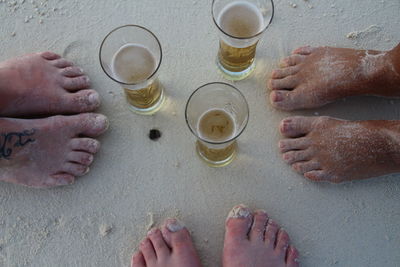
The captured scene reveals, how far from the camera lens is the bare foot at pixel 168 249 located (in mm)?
1216

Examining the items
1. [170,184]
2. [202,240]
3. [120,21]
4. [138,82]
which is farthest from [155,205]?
[120,21]

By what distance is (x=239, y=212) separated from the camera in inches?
49.3

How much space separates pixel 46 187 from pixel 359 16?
125cm

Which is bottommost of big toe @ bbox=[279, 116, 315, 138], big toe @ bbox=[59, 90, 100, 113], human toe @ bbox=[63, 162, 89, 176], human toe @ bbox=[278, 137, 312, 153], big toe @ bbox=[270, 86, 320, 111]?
human toe @ bbox=[63, 162, 89, 176]

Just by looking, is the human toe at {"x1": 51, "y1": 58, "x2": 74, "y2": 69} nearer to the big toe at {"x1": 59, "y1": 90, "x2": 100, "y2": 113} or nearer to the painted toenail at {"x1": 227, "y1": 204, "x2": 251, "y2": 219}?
the big toe at {"x1": 59, "y1": 90, "x2": 100, "y2": 113}

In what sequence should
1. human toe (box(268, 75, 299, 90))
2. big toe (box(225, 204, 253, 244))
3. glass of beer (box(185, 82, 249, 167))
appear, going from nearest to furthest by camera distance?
glass of beer (box(185, 82, 249, 167)) < big toe (box(225, 204, 253, 244)) < human toe (box(268, 75, 299, 90))

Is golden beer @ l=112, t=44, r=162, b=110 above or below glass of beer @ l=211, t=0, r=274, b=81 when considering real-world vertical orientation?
below

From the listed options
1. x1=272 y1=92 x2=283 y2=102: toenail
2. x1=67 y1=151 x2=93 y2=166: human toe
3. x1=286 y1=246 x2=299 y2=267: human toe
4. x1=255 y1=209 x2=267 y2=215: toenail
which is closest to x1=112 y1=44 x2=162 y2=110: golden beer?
x1=67 y1=151 x2=93 y2=166: human toe

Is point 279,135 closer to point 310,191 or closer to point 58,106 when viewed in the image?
point 310,191

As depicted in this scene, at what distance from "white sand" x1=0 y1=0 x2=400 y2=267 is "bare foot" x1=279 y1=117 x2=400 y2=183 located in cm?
5

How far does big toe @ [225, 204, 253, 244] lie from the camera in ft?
4.04

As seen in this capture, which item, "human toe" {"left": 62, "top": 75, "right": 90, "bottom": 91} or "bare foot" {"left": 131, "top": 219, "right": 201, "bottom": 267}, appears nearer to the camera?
"bare foot" {"left": 131, "top": 219, "right": 201, "bottom": 267}

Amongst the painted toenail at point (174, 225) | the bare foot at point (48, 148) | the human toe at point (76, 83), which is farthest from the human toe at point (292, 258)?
the human toe at point (76, 83)

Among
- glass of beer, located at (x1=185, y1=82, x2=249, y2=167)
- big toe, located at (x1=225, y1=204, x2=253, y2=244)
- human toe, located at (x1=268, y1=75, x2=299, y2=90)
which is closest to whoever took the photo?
glass of beer, located at (x1=185, y1=82, x2=249, y2=167)
